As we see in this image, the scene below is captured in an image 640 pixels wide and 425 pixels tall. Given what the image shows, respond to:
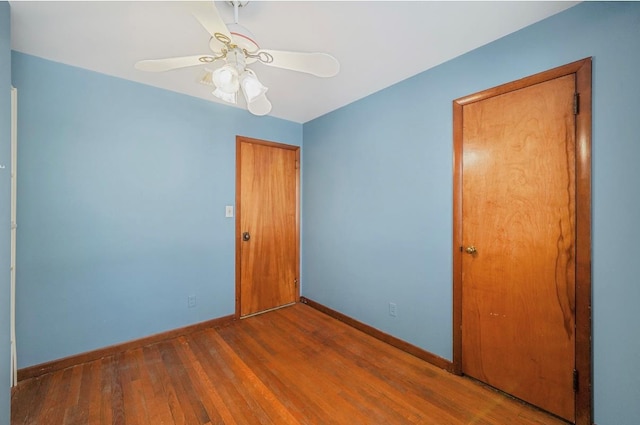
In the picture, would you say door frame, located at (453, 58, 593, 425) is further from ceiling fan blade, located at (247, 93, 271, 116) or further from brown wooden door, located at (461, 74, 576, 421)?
ceiling fan blade, located at (247, 93, 271, 116)

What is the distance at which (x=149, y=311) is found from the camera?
241 cm

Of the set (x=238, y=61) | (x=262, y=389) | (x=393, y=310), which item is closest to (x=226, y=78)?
(x=238, y=61)

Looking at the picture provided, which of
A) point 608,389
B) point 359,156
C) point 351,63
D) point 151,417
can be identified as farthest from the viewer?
point 359,156

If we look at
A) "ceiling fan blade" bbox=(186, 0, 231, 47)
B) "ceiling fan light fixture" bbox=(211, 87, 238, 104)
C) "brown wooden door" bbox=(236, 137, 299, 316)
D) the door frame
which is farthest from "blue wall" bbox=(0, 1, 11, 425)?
the door frame

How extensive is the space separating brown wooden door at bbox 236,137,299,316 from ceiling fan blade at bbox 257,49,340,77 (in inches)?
69.1

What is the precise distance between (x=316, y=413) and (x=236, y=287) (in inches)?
65.6

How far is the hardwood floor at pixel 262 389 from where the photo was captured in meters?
1.58

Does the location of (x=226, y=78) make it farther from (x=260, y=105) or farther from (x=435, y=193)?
(x=435, y=193)

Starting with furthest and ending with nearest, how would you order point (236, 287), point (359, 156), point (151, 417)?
point (236, 287), point (359, 156), point (151, 417)

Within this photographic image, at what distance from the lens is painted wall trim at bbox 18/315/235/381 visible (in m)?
1.92

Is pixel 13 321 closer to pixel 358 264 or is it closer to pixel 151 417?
pixel 151 417

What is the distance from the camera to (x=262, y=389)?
1.82m

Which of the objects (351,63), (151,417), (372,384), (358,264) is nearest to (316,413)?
(372,384)

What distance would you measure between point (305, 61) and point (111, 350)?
8.97 feet
